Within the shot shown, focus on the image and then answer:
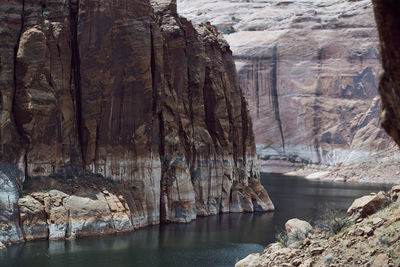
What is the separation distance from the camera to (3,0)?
1939 inches

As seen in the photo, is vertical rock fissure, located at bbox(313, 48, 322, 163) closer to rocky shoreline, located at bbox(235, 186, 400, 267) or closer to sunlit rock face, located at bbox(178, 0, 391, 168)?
sunlit rock face, located at bbox(178, 0, 391, 168)

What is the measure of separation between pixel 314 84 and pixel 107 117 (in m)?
126

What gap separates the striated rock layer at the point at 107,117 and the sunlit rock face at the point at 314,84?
9919cm

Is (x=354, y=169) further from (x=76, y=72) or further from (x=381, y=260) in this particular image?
(x=381, y=260)

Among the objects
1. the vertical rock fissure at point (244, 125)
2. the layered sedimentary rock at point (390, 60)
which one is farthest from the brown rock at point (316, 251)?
the vertical rock fissure at point (244, 125)

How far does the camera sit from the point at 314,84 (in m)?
172

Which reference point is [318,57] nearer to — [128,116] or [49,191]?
[128,116]

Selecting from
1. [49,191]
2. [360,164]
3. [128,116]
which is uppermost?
[128,116]

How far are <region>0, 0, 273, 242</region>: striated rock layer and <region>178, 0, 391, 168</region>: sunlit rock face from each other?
99192 mm

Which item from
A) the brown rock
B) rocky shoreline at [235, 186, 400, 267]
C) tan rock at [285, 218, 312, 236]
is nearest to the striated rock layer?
tan rock at [285, 218, 312, 236]

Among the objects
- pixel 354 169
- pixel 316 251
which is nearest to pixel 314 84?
pixel 354 169

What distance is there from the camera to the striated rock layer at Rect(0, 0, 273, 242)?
46.6 m

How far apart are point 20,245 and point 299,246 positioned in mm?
23844

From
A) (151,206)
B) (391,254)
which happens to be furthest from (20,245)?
(391,254)
